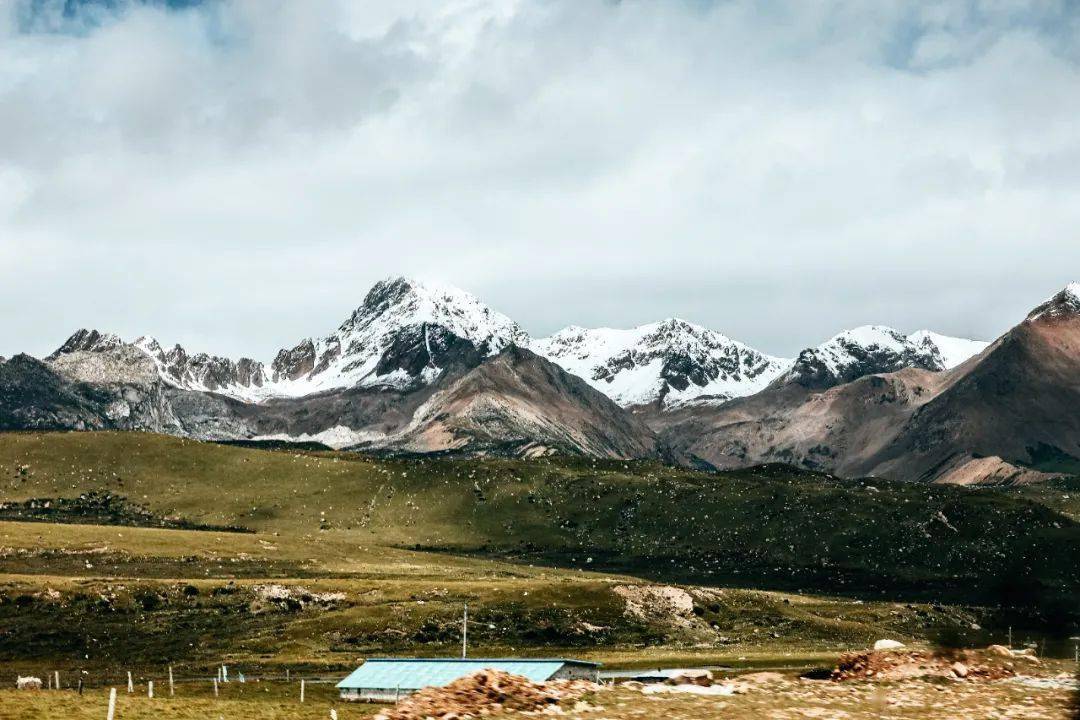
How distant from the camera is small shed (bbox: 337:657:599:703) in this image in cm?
8950

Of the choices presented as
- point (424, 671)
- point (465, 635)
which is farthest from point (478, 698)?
point (465, 635)

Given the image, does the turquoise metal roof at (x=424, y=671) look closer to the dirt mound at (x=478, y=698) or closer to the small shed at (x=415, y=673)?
the small shed at (x=415, y=673)

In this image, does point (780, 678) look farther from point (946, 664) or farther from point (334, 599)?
point (334, 599)

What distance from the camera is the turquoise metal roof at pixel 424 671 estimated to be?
89.2 m

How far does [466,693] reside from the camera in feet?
123

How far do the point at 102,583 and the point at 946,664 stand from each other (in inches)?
6151

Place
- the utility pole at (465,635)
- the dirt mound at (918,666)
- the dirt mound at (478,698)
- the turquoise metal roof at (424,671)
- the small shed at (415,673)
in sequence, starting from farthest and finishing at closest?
1. the utility pole at (465,635)
2. the small shed at (415,673)
3. the turquoise metal roof at (424,671)
4. the dirt mound at (918,666)
5. the dirt mound at (478,698)

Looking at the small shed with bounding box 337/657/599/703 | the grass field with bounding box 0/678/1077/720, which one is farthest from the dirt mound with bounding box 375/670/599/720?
the small shed with bounding box 337/657/599/703

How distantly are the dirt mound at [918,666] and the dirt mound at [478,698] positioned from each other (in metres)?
13.9

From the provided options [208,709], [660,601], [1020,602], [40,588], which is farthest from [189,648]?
[1020,602]

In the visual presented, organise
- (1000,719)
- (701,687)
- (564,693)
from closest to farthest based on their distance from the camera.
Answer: (1000,719), (564,693), (701,687)

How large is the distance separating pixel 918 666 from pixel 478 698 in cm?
1967

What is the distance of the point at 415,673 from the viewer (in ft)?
311

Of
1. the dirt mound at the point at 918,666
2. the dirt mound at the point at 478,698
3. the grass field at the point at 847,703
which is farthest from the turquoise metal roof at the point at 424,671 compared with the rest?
the dirt mound at the point at 478,698
